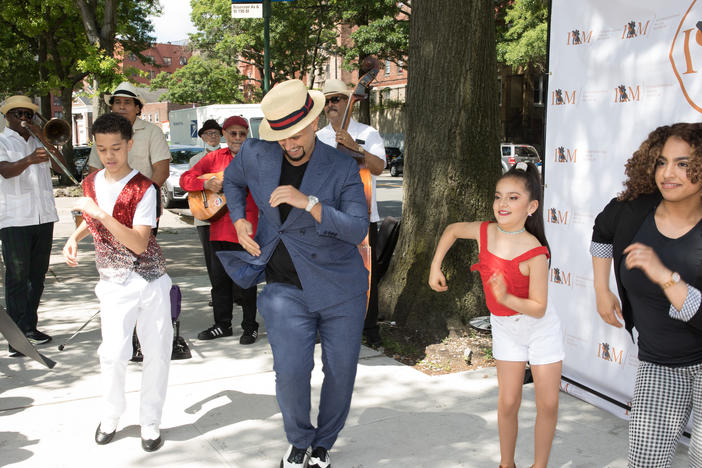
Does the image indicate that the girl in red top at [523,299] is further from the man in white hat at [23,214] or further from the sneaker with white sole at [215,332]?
the man in white hat at [23,214]

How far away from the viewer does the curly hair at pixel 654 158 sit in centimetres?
261

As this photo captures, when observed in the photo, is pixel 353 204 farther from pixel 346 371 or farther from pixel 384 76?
pixel 384 76

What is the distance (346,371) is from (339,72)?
185ft

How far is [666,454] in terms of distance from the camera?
8.93ft

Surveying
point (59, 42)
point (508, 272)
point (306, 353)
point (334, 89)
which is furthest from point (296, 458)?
point (59, 42)

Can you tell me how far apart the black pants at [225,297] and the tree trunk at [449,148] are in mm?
1277

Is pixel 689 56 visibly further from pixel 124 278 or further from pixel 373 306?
pixel 124 278

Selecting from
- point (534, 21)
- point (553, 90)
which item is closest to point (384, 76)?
point (534, 21)

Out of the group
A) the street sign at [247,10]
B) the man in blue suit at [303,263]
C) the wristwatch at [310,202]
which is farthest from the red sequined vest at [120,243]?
the street sign at [247,10]

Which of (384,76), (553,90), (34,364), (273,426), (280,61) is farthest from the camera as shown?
(384,76)

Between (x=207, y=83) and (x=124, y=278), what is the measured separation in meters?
45.5

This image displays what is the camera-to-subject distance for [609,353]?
14.0ft

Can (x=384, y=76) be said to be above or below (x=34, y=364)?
above

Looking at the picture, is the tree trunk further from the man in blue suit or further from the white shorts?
the white shorts
